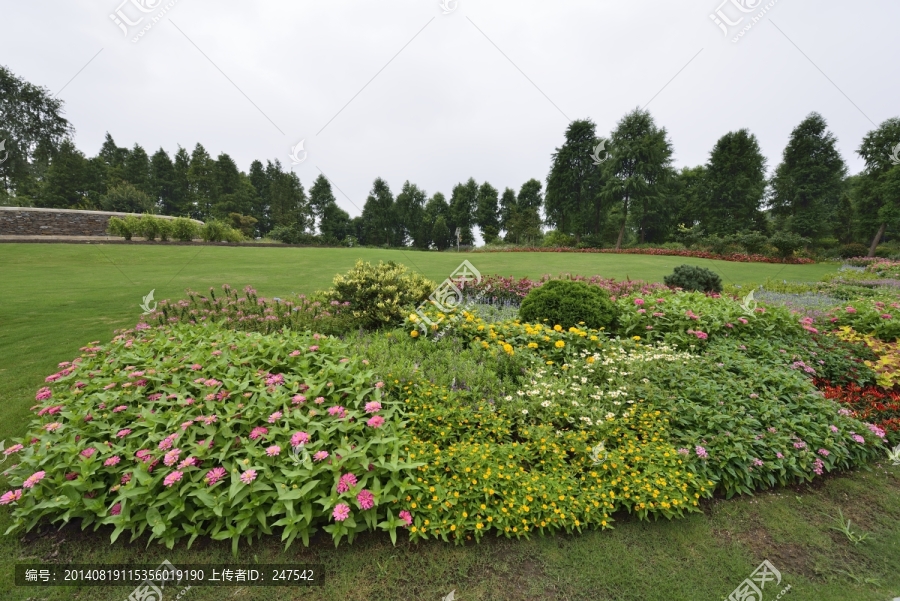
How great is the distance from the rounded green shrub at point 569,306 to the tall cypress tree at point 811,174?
117ft

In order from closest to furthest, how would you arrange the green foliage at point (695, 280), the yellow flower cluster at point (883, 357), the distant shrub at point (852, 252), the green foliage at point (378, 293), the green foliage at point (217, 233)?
1. the yellow flower cluster at point (883, 357)
2. the green foliage at point (378, 293)
3. the green foliage at point (695, 280)
4. the green foliage at point (217, 233)
5. the distant shrub at point (852, 252)

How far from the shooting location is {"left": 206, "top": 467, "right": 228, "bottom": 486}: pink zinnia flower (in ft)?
7.55

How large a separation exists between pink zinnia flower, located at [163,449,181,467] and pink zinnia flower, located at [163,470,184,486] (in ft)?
0.29

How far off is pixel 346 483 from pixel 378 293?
4.17m

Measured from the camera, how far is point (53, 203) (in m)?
33.6

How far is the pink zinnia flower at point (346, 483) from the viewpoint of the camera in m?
2.30

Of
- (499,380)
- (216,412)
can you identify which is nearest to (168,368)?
(216,412)

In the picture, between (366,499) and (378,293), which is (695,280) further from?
(366,499)

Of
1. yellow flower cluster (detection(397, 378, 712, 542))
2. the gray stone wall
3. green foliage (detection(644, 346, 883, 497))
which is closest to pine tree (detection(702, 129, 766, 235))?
green foliage (detection(644, 346, 883, 497))

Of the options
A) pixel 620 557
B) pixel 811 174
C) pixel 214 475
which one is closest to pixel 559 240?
pixel 811 174

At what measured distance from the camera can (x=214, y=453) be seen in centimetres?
252

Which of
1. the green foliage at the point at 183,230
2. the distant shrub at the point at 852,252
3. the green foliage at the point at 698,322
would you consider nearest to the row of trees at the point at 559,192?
the distant shrub at the point at 852,252

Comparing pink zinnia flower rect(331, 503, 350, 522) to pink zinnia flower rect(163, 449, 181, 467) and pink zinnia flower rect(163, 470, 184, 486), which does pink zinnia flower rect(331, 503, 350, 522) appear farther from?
pink zinnia flower rect(163, 449, 181, 467)

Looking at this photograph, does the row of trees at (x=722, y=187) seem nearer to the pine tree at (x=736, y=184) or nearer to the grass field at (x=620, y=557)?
the pine tree at (x=736, y=184)
